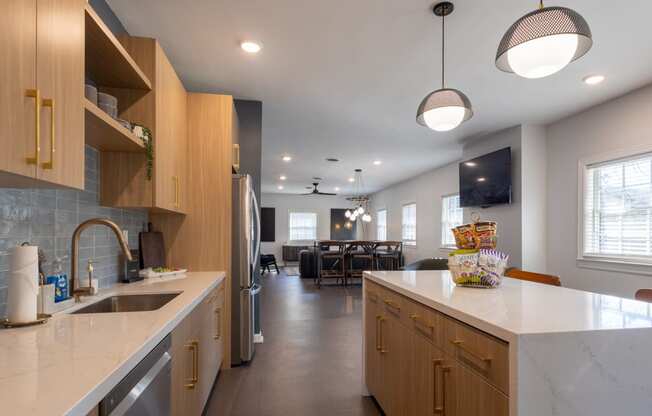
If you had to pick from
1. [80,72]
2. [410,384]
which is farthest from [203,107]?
[410,384]

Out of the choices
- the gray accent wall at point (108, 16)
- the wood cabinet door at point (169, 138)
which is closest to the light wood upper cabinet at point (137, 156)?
the wood cabinet door at point (169, 138)

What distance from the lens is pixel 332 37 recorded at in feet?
8.46

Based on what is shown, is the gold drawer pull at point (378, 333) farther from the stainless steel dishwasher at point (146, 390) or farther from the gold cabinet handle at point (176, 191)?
the gold cabinet handle at point (176, 191)

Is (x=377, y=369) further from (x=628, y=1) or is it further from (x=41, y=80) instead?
(x=628, y=1)

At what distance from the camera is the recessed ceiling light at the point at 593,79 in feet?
10.6

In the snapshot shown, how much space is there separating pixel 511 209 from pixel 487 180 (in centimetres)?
57

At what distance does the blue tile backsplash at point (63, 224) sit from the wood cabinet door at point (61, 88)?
391 millimetres

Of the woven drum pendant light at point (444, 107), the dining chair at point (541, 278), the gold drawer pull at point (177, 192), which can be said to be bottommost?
the dining chair at point (541, 278)

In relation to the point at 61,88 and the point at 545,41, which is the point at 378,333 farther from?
the point at 61,88

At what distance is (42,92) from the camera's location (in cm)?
105

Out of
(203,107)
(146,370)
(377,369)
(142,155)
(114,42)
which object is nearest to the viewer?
(146,370)

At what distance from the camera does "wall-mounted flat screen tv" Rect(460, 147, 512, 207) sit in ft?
15.8

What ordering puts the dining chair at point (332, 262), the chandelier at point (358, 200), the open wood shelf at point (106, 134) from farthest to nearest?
the chandelier at point (358, 200)
the dining chair at point (332, 262)
the open wood shelf at point (106, 134)

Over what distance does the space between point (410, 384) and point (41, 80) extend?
74.2 inches
